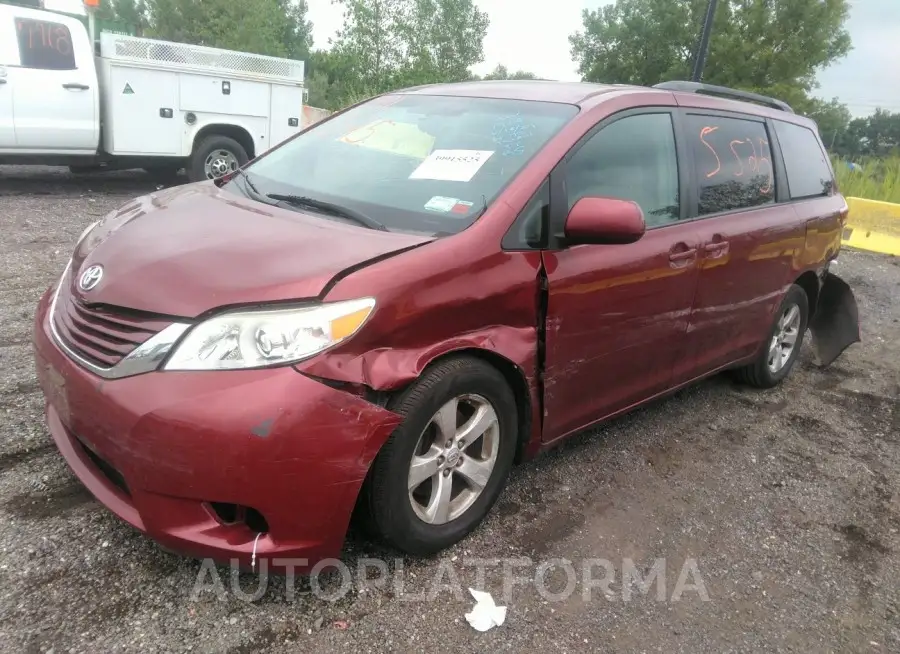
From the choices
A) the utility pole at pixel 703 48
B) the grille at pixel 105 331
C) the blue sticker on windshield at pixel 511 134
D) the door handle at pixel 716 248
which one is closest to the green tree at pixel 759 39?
the utility pole at pixel 703 48

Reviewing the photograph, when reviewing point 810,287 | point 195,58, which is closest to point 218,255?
point 810,287

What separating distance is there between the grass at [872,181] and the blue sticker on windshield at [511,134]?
10043 millimetres

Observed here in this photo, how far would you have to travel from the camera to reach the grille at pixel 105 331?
216 cm

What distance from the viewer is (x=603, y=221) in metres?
2.68

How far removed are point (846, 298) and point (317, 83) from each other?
2891 cm

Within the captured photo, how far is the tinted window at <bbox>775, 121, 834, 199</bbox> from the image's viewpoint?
14.4 feet

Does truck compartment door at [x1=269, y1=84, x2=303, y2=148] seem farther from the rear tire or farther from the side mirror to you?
the side mirror

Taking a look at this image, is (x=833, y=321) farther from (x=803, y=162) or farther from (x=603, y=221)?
(x=603, y=221)

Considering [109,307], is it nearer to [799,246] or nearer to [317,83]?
[799,246]

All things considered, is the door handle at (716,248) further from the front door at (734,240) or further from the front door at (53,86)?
the front door at (53,86)

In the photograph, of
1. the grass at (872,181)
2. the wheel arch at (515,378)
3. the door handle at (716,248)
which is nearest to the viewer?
the wheel arch at (515,378)

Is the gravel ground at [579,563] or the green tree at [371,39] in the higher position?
the green tree at [371,39]

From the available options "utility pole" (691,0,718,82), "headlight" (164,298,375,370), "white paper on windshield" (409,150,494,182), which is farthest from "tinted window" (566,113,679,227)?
"utility pole" (691,0,718,82)

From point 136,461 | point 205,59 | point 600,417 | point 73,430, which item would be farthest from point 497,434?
point 205,59
